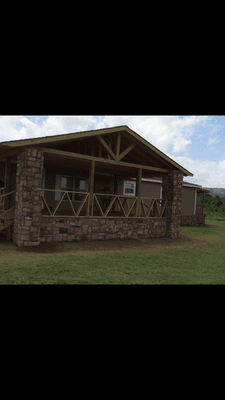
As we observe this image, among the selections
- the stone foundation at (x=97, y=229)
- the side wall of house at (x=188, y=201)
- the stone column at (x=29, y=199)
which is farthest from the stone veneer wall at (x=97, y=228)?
the side wall of house at (x=188, y=201)

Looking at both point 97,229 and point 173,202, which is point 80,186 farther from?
point 173,202

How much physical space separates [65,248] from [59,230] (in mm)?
1121

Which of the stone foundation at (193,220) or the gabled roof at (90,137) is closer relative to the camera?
the gabled roof at (90,137)

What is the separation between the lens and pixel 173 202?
461 inches

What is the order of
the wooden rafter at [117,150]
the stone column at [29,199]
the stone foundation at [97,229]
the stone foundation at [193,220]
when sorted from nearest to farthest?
the stone column at [29,199] < the stone foundation at [97,229] < the wooden rafter at [117,150] < the stone foundation at [193,220]

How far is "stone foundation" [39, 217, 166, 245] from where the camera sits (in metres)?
8.82

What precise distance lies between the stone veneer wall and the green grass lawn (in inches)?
77.4

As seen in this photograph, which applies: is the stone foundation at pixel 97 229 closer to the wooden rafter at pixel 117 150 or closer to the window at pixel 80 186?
the wooden rafter at pixel 117 150

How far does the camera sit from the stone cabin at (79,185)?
8.14 m

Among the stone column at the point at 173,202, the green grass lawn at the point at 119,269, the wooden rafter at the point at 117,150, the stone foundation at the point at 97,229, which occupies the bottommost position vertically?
the green grass lawn at the point at 119,269

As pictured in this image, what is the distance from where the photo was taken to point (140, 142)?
10.8 metres

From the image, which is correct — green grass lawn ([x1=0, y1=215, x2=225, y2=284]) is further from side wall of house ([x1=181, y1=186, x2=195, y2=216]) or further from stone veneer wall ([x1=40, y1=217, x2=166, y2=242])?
side wall of house ([x1=181, y1=186, x2=195, y2=216])

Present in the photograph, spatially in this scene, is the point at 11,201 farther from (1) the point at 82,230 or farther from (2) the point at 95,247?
(2) the point at 95,247

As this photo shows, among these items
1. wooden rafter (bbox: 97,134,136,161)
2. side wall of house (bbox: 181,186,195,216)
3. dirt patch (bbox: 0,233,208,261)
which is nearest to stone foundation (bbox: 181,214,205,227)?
side wall of house (bbox: 181,186,195,216)
